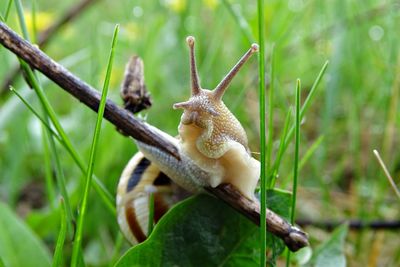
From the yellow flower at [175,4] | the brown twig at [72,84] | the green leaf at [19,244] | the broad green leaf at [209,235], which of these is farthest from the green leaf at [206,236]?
the yellow flower at [175,4]

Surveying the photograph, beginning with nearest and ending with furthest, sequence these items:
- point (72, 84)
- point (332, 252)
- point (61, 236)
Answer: point (61, 236), point (72, 84), point (332, 252)

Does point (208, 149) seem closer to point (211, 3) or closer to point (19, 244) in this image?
point (19, 244)

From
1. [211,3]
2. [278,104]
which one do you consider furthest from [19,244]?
[211,3]

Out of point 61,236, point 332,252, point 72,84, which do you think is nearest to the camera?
point 61,236

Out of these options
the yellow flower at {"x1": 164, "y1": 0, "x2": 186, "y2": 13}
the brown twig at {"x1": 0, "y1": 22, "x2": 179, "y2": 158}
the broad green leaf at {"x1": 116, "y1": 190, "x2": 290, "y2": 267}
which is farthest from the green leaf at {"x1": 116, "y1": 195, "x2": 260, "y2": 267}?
the yellow flower at {"x1": 164, "y1": 0, "x2": 186, "y2": 13}

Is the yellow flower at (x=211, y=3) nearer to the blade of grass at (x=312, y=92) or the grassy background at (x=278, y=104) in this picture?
the grassy background at (x=278, y=104)

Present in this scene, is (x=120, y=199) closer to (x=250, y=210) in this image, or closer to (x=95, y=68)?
(x=250, y=210)

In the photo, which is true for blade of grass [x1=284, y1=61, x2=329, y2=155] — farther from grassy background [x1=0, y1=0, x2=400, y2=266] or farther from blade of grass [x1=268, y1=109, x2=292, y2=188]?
grassy background [x1=0, y1=0, x2=400, y2=266]
